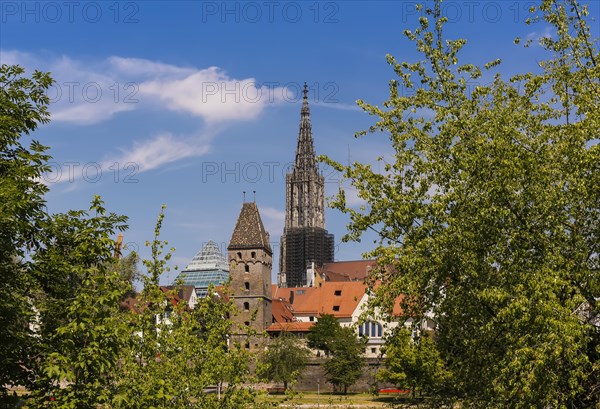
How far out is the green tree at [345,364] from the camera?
65.8 metres

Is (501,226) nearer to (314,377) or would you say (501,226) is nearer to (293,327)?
(314,377)

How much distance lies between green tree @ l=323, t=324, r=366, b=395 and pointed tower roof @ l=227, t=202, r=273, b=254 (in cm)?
2277

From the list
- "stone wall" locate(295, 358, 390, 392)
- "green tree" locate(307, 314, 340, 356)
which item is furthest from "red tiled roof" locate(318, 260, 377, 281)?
"stone wall" locate(295, 358, 390, 392)

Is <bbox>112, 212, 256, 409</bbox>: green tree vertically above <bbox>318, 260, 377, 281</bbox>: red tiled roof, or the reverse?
<bbox>318, 260, 377, 281</bbox>: red tiled roof

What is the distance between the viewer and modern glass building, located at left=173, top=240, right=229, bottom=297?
5792 inches

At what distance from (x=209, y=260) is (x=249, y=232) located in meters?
69.4

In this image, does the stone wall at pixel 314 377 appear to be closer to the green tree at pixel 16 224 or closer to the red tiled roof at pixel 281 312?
the red tiled roof at pixel 281 312

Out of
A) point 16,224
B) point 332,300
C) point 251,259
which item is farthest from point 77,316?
point 332,300

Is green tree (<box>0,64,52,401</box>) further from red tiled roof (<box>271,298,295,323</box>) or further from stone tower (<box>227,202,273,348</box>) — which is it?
red tiled roof (<box>271,298,295,323</box>)

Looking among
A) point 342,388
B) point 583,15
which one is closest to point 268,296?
point 342,388

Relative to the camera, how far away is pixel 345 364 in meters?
65.9

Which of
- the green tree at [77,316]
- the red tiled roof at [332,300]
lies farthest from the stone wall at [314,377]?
the green tree at [77,316]

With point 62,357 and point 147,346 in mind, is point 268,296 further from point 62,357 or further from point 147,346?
point 62,357

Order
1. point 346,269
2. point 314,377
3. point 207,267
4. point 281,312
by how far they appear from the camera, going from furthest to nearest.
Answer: point 346,269 → point 207,267 → point 281,312 → point 314,377
